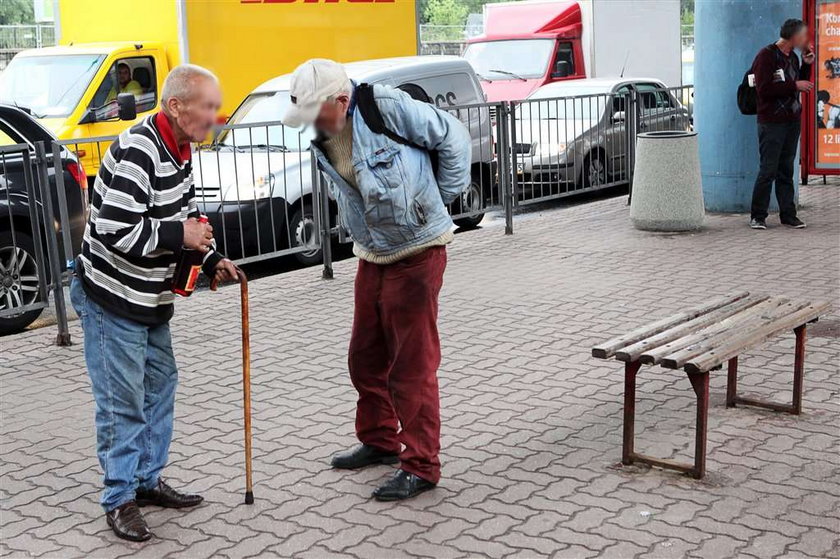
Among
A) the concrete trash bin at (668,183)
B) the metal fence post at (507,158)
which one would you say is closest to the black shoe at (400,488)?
the concrete trash bin at (668,183)

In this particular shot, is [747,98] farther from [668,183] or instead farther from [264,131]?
[264,131]

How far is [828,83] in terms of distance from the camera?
13258 mm

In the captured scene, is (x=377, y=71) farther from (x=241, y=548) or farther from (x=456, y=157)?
(x=241, y=548)

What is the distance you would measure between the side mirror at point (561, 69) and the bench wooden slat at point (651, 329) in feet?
47.7

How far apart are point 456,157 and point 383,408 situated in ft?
3.86

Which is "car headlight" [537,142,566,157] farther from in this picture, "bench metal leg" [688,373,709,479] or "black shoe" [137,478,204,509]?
"black shoe" [137,478,204,509]

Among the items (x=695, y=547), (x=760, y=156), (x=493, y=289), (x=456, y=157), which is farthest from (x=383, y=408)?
(x=760, y=156)

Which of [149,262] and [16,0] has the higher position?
[16,0]

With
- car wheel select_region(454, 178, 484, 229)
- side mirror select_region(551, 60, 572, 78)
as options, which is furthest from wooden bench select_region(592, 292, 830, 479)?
side mirror select_region(551, 60, 572, 78)

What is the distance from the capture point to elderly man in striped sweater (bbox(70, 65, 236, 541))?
3959 mm

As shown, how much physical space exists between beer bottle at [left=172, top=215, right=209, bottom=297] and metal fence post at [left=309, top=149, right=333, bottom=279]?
16.6 ft

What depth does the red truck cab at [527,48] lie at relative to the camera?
19.6 m

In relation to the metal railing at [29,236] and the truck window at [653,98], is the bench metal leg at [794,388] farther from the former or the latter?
the truck window at [653,98]

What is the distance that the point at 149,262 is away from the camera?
13.4 feet
